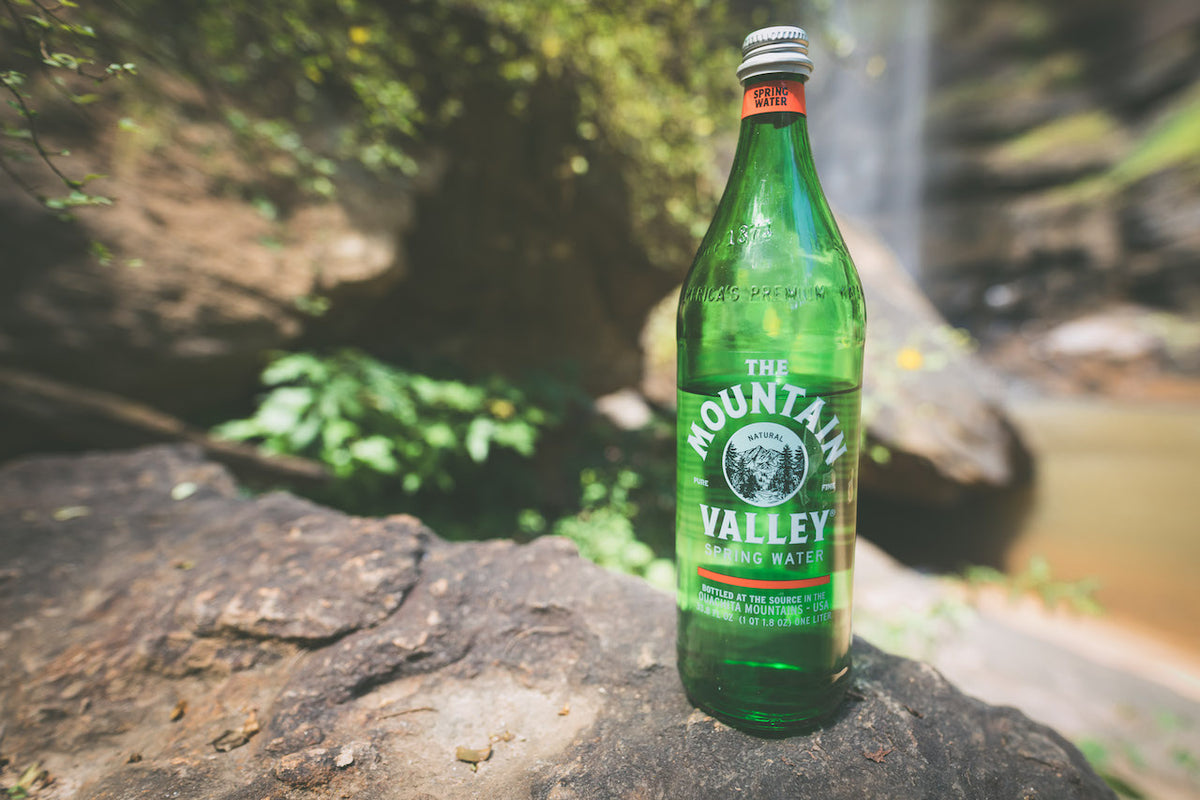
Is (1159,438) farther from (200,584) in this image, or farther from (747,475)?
(200,584)

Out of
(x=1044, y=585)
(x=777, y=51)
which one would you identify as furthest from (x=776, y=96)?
(x=1044, y=585)

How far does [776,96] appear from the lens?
0.96 m

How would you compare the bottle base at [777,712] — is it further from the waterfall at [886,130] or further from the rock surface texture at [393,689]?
the waterfall at [886,130]

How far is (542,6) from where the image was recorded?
91.6 inches

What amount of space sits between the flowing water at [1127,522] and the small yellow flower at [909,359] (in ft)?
6.15

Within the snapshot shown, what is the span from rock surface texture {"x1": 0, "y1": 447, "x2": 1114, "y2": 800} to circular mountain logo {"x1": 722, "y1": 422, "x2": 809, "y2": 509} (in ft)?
1.19

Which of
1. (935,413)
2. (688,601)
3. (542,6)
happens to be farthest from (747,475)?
(935,413)

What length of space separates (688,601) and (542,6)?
2204 mm

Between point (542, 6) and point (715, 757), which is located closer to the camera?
point (715, 757)

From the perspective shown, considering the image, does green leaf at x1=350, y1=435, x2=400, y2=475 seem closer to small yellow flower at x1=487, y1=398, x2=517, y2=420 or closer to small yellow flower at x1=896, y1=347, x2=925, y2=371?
small yellow flower at x1=487, y1=398, x2=517, y2=420

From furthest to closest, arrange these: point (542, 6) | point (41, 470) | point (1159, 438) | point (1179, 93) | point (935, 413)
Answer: point (1179, 93) → point (1159, 438) → point (935, 413) → point (542, 6) → point (41, 470)

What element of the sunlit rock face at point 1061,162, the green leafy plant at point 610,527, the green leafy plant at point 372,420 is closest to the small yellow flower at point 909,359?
the green leafy plant at point 610,527

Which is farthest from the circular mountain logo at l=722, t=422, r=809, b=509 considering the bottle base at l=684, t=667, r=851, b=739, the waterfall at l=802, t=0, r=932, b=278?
the waterfall at l=802, t=0, r=932, b=278

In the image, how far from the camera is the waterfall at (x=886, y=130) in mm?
Answer: 12477
